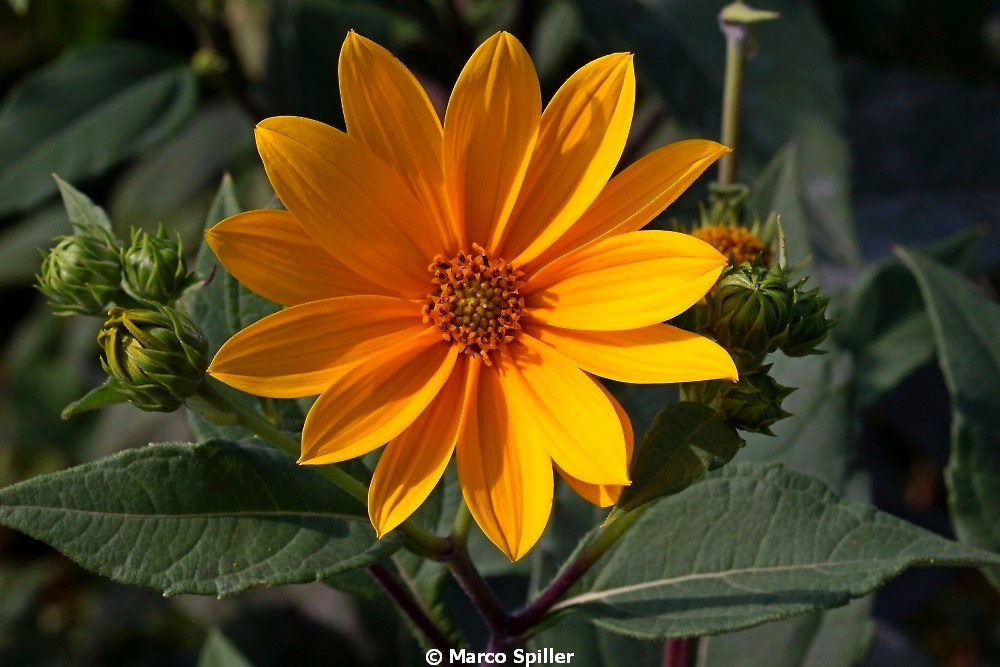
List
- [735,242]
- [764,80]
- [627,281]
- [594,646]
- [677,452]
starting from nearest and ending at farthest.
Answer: [677,452], [627,281], [735,242], [594,646], [764,80]

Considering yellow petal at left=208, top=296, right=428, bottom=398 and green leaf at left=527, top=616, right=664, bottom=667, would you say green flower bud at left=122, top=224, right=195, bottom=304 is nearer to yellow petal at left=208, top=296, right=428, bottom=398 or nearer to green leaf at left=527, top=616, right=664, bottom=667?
yellow petal at left=208, top=296, right=428, bottom=398

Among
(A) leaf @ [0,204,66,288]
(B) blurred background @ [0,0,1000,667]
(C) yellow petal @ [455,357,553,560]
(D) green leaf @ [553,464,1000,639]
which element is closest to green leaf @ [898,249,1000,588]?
(B) blurred background @ [0,0,1000,667]

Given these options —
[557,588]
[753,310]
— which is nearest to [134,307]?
[557,588]

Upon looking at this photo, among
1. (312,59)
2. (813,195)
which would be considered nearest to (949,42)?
(813,195)

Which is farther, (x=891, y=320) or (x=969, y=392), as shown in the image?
(x=891, y=320)

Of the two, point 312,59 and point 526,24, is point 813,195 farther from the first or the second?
point 312,59

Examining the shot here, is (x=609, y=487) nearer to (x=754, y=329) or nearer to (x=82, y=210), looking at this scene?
(x=754, y=329)
